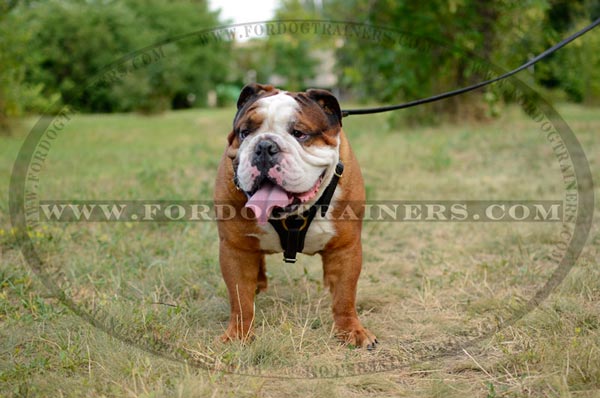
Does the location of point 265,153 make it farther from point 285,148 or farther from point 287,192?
point 287,192

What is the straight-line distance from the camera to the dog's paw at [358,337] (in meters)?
2.87

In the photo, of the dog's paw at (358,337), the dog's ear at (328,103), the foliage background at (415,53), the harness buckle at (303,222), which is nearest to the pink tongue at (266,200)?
the harness buckle at (303,222)

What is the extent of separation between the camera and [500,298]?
344 cm

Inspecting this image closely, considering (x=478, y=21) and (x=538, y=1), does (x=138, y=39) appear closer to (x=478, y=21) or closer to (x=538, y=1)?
(x=478, y=21)

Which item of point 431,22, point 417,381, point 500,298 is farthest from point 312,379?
point 431,22

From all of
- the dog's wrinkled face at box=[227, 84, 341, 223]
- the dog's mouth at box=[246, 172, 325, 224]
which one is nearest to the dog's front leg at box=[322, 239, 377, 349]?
the dog's wrinkled face at box=[227, 84, 341, 223]

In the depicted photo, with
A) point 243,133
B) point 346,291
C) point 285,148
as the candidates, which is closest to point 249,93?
point 243,133

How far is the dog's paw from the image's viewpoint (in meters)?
2.87

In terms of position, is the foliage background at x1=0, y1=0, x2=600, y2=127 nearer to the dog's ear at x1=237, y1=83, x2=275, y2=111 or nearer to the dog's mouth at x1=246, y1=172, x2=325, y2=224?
the dog's ear at x1=237, y1=83, x2=275, y2=111

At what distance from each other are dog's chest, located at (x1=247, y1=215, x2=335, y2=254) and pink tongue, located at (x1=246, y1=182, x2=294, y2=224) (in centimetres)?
31

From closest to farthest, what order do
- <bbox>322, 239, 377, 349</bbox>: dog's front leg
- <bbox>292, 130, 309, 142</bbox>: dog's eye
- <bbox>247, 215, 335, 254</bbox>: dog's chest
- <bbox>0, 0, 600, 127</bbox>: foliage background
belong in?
<bbox>292, 130, 309, 142</bbox>: dog's eye, <bbox>247, 215, 335, 254</bbox>: dog's chest, <bbox>322, 239, 377, 349</bbox>: dog's front leg, <bbox>0, 0, 600, 127</bbox>: foliage background

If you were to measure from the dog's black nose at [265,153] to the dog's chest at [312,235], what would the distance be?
45 cm

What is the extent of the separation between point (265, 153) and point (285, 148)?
0.30 feet

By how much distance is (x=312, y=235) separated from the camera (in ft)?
9.31
